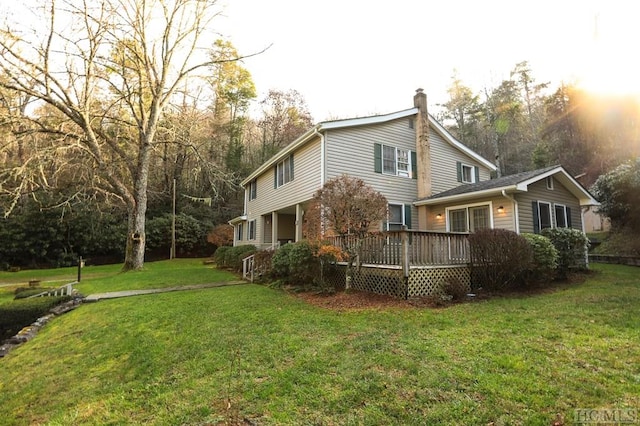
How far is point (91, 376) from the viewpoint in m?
4.35

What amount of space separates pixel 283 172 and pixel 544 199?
35.1ft

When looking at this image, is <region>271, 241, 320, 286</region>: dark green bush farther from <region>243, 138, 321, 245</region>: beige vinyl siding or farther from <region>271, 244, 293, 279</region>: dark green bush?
<region>243, 138, 321, 245</region>: beige vinyl siding

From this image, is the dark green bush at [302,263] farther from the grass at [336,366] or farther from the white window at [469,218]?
the white window at [469,218]

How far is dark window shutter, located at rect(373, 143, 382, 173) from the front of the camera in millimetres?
12234

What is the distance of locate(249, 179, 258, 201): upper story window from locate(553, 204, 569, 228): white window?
48.7ft

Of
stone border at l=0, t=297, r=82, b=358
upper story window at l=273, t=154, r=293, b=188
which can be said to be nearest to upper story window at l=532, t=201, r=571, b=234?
upper story window at l=273, t=154, r=293, b=188

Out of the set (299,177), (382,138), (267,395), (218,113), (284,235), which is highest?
(218,113)

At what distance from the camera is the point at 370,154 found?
12.2 meters

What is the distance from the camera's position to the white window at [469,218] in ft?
36.4

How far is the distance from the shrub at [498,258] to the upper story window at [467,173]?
7.44 m

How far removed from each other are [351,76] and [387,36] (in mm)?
8100

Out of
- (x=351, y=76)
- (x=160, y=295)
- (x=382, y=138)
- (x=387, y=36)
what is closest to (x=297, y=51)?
(x=387, y=36)

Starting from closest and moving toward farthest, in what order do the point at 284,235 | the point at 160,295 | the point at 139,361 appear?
the point at 139,361, the point at 160,295, the point at 284,235

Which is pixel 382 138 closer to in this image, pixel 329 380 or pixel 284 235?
pixel 284 235
